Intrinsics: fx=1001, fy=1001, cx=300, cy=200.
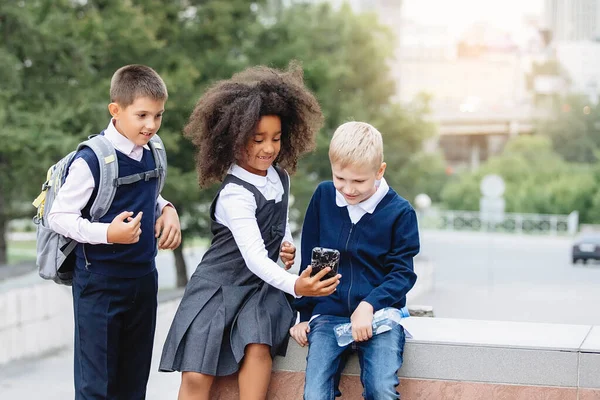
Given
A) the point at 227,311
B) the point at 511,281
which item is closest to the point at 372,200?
the point at 227,311

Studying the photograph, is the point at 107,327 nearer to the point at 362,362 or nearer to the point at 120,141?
the point at 120,141

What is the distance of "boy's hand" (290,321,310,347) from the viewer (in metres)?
3.27

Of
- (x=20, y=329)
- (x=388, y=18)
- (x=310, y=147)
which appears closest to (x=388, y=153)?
(x=20, y=329)

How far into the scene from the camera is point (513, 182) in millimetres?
55781

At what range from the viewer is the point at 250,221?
126 inches

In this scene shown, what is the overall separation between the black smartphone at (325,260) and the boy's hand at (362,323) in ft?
0.55

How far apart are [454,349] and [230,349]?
73 cm

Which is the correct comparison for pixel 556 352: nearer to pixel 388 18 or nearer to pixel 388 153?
pixel 388 153

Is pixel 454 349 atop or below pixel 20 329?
atop

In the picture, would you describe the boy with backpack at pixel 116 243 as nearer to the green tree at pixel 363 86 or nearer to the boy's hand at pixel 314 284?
the boy's hand at pixel 314 284

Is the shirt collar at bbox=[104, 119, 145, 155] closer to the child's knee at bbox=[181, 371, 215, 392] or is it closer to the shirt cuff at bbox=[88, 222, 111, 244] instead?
the shirt cuff at bbox=[88, 222, 111, 244]

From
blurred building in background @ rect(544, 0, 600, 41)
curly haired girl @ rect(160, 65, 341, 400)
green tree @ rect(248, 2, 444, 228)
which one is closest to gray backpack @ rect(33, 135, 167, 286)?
curly haired girl @ rect(160, 65, 341, 400)

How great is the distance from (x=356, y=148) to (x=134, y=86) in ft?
2.56

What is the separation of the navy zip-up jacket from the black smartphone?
0.20m
